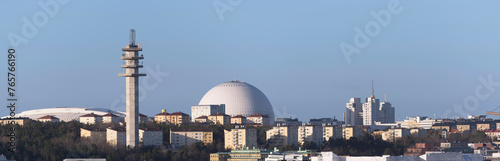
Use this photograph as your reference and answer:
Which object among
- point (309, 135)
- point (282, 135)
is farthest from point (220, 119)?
point (309, 135)

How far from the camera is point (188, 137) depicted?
81.9 metres

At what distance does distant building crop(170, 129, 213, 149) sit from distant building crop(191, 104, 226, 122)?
2154cm

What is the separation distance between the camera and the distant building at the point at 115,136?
3009 inches

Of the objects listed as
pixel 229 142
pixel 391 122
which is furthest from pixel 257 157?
pixel 391 122

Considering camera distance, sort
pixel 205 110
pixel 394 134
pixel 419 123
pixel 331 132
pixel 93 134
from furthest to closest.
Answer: pixel 419 123, pixel 205 110, pixel 394 134, pixel 331 132, pixel 93 134

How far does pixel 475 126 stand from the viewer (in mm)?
118625

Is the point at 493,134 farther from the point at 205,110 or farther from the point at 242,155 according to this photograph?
the point at 242,155

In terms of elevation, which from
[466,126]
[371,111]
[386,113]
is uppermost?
[371,111]

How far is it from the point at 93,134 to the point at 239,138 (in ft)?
33.4

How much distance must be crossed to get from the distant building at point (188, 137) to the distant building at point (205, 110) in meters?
21.5

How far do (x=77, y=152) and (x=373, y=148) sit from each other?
2363 cm

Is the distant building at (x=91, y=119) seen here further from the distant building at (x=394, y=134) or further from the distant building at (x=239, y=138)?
the distant building at (x=394, y=134)

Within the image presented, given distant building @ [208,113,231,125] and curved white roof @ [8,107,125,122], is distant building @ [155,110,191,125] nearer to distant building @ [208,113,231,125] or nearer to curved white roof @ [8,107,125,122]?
distant building @ [208,113,231,125]

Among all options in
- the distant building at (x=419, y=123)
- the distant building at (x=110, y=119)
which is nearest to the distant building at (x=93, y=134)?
the distant building at (x=110, y=119)
